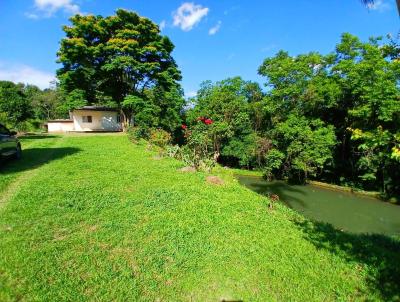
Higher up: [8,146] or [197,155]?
[8,146]

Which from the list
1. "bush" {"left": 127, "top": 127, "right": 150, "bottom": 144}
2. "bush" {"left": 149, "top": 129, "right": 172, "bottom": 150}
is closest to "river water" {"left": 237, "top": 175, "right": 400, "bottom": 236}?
"bush" {"left": 149, "top": 129, "right": 172, "bottom": 150}

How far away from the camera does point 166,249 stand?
17.8ft

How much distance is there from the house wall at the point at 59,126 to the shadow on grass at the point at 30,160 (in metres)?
22.0

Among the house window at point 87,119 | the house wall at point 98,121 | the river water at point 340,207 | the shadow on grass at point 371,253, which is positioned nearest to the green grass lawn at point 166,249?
the shadow on grass at point 371,253

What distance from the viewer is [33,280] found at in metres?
4.17

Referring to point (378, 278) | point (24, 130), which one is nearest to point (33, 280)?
point (378, 278)

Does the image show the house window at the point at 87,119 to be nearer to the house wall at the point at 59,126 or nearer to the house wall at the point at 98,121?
the house wall at the point at 98,121

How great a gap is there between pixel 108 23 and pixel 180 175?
20679mm

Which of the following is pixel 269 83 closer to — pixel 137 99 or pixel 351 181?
pixel 351 181

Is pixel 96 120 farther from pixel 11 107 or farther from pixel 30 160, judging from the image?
pixel 30 160

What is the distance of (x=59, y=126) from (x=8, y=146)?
2661 cm

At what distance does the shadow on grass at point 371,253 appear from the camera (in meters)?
5.01

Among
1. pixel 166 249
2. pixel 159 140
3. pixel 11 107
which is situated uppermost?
pixel 11 107

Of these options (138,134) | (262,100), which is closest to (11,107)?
(138,134)
